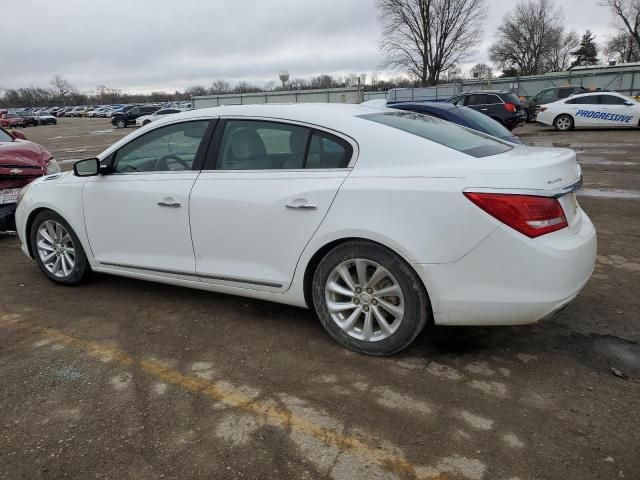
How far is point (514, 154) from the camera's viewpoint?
133 inches

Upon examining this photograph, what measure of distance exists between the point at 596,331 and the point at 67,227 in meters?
4.27

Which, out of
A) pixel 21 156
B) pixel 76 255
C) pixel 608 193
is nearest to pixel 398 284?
pixel 76 255

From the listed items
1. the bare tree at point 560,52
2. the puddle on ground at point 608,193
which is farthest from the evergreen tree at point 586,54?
the puddle on ground at point 608,193

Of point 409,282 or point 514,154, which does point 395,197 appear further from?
point 514,154

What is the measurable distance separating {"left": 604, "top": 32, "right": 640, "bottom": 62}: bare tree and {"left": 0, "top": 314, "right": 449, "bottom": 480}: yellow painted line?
6958 centimetres

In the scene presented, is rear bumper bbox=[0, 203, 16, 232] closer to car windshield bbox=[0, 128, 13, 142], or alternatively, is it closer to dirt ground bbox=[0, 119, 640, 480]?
car windshield bbox=[0, 128, 13, 142]

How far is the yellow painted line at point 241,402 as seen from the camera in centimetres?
239

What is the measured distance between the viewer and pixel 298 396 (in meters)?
2.97

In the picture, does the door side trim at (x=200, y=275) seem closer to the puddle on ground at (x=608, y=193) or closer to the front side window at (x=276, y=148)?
the front side window at (x=276, y=148)

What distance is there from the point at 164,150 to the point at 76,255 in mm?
1359

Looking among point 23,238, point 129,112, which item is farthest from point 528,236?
point 129,112

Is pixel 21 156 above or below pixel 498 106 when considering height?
above

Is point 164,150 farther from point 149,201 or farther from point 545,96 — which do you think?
point 545,96

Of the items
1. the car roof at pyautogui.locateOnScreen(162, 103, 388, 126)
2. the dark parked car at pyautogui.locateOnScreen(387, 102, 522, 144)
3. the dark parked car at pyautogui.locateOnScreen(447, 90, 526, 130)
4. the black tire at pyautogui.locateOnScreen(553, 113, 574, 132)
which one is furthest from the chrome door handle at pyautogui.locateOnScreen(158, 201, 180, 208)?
the black tire at pyautogui.locateOnScreen(553, 113, 574, 132)
